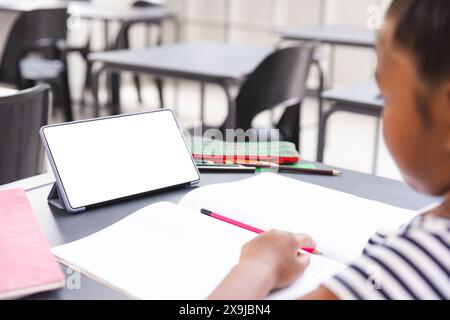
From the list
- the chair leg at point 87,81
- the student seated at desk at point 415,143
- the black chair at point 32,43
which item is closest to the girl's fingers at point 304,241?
the student seated at desk at point 415,143

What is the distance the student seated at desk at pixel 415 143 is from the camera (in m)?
0.49

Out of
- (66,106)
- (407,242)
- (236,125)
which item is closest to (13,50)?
(66,106)

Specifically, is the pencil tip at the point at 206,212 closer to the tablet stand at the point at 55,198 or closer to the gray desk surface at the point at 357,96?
the tablet stand at the point at 55,198

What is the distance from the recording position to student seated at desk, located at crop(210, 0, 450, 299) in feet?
1.59

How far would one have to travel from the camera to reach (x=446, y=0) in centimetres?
48

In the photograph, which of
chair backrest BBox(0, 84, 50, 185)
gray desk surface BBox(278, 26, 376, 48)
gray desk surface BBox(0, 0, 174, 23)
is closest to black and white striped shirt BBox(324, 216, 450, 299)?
chair backrest BBox(0, 84, 50, 185)

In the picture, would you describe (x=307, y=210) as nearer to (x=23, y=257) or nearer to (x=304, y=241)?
(x=304, y=241)

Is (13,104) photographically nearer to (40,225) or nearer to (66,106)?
(40,225)

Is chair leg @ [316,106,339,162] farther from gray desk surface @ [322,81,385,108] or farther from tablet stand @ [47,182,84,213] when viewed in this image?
tablet stand @ [47,182,84,213]

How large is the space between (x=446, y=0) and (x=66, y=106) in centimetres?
403

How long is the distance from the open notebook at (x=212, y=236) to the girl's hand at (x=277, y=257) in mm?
15

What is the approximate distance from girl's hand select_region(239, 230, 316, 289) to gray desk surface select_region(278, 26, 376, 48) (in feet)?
9.65

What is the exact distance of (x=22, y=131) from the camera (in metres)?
1.46

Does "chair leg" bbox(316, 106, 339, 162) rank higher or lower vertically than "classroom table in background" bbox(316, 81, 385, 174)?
lower
